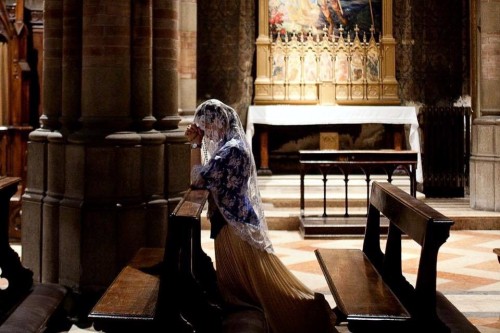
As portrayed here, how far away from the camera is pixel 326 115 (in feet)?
40.4

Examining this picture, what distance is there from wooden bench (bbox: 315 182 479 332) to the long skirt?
266 mm

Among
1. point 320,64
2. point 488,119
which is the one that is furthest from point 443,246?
point 320,64

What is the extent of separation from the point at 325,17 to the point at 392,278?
9.24 metres

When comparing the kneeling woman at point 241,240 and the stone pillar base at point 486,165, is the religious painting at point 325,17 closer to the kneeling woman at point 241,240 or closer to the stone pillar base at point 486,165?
the stone pillar base at point 486,165

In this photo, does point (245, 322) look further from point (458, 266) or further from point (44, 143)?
point (458, 266)

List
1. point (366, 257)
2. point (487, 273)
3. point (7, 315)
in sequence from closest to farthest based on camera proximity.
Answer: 1. point (7, 315)
2. point (366, 257)
3. point (487, 273)

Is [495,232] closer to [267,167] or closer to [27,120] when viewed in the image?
[267,167]

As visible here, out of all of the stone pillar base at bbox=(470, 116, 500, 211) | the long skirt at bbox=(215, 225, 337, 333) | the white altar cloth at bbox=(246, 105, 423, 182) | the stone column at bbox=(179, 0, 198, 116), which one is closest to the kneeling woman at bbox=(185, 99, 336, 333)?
the long skirt at bbox=(215, 225, 337, 333)

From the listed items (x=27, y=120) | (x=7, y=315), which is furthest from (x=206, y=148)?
(x=27, y=120)

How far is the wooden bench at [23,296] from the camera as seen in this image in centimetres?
418

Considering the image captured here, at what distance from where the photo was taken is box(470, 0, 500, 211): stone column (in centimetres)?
1016

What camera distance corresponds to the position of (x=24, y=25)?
8984mm

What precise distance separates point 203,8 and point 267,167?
9.67 feet

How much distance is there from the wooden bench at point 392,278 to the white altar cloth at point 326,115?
6967 millimetres
